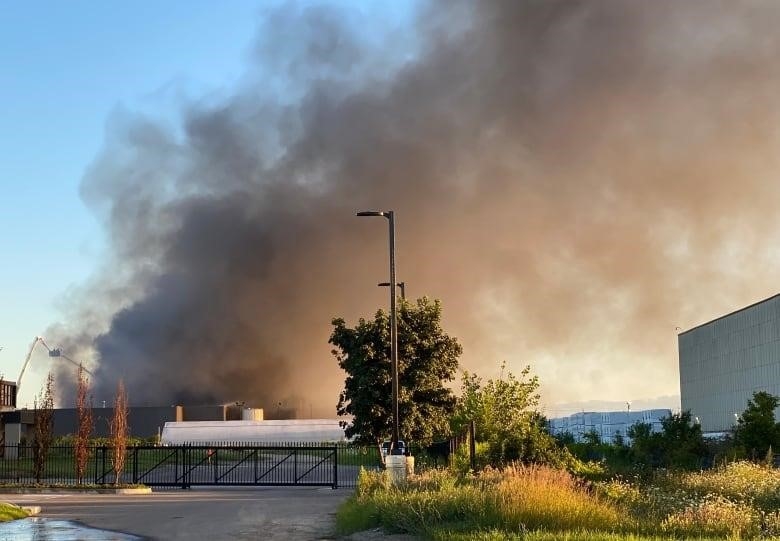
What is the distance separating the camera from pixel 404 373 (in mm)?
41531

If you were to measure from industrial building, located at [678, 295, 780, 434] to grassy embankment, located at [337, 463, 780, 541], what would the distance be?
53238 mm

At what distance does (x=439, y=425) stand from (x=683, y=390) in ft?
198

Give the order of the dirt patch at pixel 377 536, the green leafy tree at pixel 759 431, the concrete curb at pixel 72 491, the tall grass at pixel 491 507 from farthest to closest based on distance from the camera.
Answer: the green leafy tree at pixel 759 431, the concrete curb at pixel 72 491, the dirt patch at pixel 377 536, the tall grass at pixel 491 507

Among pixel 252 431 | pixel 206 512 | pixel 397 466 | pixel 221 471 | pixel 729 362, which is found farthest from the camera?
pixel 252 431

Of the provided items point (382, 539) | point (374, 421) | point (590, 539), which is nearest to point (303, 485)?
point (374, 421)

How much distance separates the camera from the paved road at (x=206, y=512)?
1998cm

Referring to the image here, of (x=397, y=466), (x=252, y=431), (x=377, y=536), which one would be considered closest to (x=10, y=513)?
(x=397, y=466)

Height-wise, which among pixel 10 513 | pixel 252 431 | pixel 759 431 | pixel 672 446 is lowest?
pixel 252 431

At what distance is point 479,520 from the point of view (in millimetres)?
16562

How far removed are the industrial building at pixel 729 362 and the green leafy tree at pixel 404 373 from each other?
121ft

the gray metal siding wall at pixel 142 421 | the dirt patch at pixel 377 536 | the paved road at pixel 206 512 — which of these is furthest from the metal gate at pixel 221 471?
the gray metal siding wall at pixel 142 421

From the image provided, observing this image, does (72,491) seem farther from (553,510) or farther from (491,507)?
(553,510)

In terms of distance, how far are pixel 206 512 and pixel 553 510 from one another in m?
12.5

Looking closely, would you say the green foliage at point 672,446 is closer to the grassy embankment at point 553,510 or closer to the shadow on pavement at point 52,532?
the grassy embankment at point 553,510
